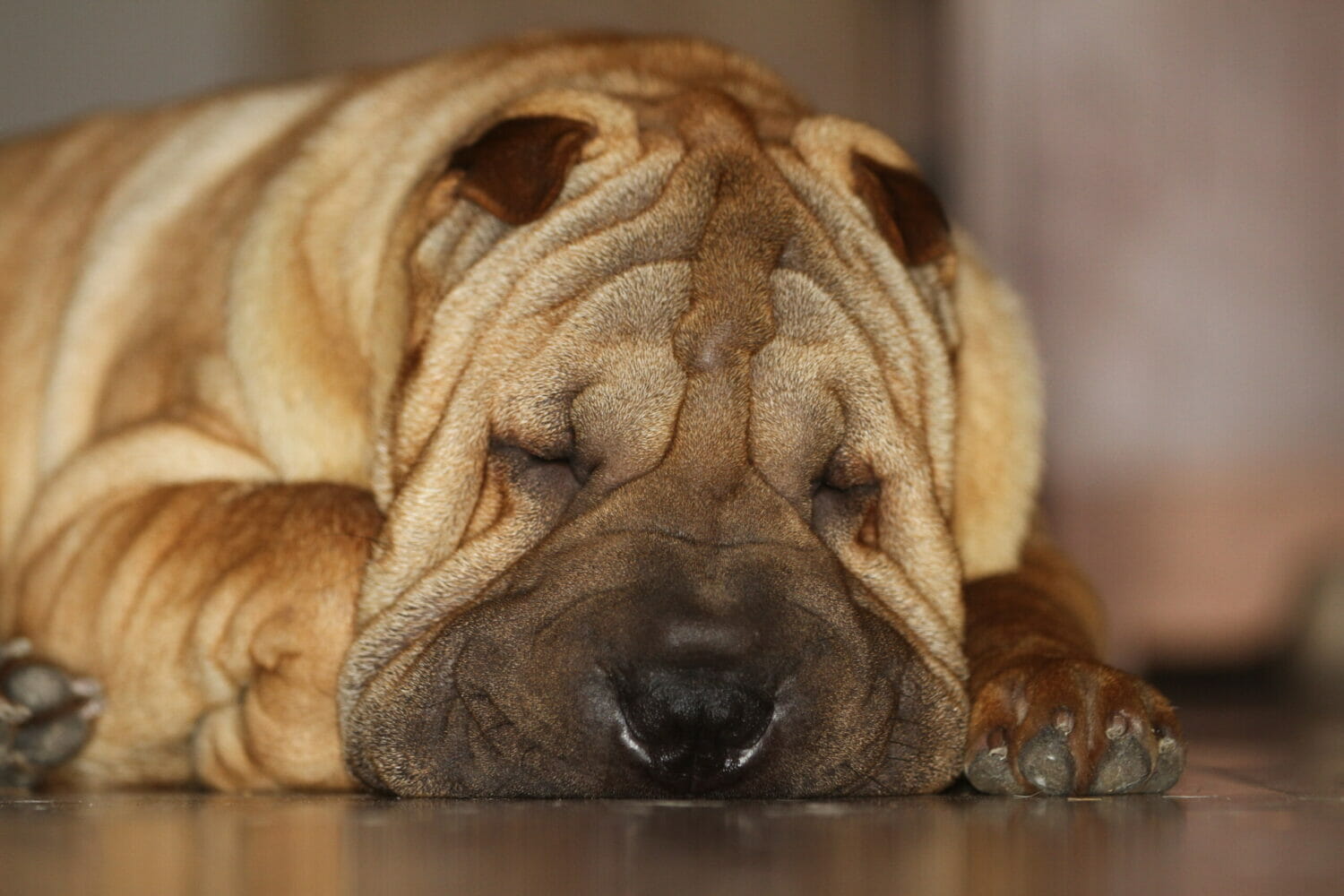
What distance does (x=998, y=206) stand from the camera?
692cm

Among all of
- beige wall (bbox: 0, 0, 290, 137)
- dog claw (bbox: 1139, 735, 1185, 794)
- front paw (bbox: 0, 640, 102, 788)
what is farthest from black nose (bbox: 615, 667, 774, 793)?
beige wall (bbox: 0, 0, 290, 137)

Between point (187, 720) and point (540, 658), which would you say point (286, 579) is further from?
point (540, 658)

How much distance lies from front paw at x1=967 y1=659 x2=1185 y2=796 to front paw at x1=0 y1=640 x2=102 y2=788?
128 centimetres

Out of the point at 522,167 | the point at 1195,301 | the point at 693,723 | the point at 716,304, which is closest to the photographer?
the point at 693,723

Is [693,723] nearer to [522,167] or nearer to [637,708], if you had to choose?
[637,708]

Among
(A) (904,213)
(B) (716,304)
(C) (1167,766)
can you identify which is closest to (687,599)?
(B) (716,304)

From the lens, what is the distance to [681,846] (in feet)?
5.20

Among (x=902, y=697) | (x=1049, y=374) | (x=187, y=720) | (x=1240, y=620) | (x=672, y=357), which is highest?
(x=672, y=357)

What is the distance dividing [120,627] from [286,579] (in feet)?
1.17

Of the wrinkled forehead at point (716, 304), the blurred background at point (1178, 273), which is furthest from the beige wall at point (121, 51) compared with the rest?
the wrinkled forehead at point (716, 304)

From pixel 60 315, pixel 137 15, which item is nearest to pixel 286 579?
pixel 60 315

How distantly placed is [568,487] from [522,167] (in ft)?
1.53

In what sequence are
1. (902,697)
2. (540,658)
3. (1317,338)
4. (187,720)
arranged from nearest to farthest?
(540,658)
(902,697)
(187,720)
(1317,338)

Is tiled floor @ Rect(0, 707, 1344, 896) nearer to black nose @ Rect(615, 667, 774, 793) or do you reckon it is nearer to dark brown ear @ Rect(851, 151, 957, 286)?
black nose @ Rect(615, 667, 774, 793)
